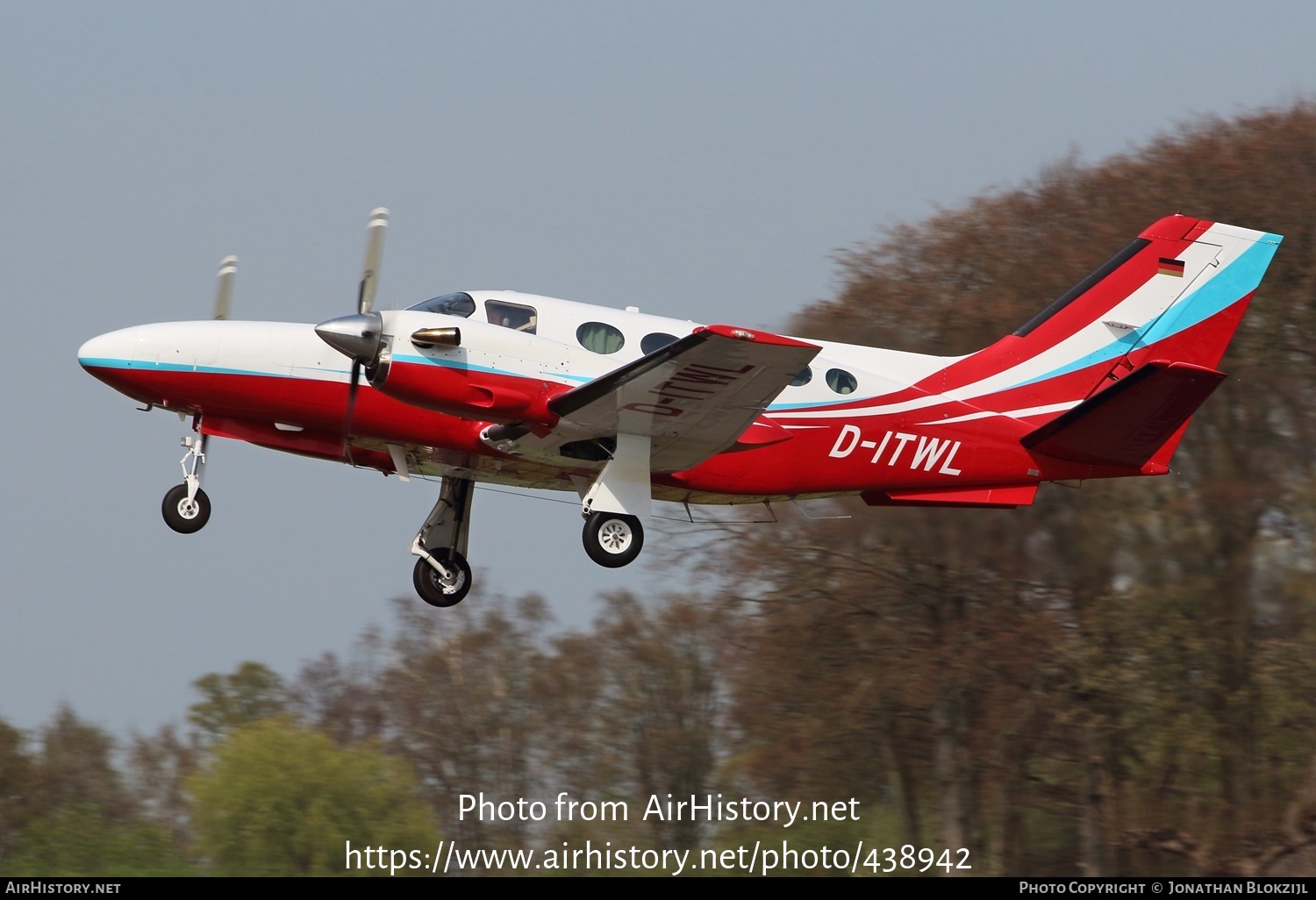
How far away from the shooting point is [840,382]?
14.6m

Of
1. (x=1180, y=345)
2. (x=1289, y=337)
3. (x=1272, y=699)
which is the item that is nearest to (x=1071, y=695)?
(x=1272, y=699)

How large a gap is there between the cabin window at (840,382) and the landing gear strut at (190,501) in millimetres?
5943

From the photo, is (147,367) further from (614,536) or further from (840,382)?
(840,382)

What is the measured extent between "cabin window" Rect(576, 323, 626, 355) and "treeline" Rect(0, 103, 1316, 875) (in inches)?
→ 340

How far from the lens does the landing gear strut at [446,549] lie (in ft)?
49.5

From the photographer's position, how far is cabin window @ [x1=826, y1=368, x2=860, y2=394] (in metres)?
14.6

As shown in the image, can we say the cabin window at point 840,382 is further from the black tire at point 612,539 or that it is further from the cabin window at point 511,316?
the cabin window at point 511,316

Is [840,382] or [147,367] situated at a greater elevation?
[840,382]

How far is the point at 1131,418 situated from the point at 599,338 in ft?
17.4

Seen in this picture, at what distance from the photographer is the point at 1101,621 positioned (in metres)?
21.6

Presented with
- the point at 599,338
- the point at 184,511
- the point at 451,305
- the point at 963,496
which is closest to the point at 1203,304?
the point at 963,496

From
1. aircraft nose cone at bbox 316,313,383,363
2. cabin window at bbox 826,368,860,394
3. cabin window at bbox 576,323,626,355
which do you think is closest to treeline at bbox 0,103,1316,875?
cabin window at bbox 826,368,860,394

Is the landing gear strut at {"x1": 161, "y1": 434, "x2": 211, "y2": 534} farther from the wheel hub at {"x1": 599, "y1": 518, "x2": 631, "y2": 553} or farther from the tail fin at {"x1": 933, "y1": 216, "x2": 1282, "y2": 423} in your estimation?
Answer: the tail fin at {"x1": 933, "y1": 216, "x2": 1282, "y2": 423}

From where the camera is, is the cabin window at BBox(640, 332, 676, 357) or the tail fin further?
the tail fin
